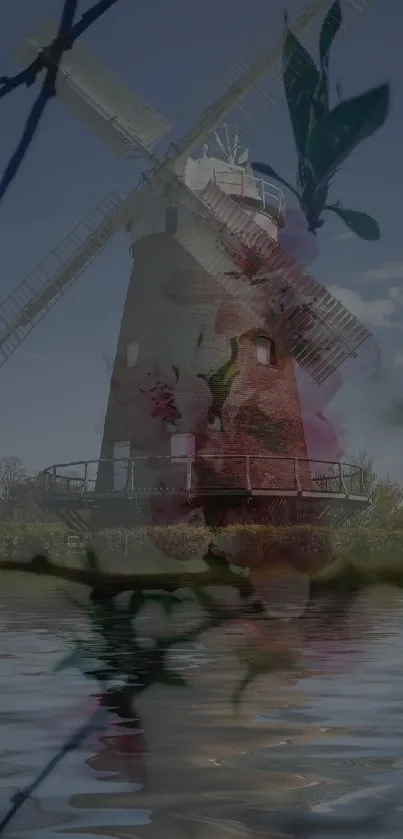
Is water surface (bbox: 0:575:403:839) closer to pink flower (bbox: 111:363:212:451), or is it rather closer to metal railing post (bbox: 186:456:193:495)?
metal railing post (bbox: 186:456:193:495)

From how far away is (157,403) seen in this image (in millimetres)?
33062

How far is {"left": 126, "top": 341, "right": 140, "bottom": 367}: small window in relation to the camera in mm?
33281

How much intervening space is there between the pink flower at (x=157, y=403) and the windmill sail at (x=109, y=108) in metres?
6.17

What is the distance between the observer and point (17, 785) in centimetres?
423

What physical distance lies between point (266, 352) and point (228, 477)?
164 inches

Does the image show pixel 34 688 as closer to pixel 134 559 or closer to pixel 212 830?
pixel 212 830

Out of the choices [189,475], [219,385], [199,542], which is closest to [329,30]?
[199,542]

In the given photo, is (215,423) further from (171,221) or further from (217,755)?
(217,755)

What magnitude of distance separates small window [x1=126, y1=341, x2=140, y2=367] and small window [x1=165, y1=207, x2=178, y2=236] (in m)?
3.35

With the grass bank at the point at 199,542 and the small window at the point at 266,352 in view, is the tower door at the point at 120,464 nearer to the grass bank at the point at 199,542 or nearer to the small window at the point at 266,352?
the grass bank at the point at 199,542

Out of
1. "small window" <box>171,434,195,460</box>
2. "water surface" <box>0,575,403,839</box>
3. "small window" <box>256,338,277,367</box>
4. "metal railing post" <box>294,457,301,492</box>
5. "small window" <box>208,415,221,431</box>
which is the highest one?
"small window" <box>256,338,277,367</box>

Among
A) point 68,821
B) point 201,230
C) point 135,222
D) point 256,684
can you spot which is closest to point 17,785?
point 68,821

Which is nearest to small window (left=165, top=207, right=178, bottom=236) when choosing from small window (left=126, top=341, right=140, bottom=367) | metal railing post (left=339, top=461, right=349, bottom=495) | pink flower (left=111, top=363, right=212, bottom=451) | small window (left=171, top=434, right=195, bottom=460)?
small window (left=126, top=341, right=140, bottom=367)

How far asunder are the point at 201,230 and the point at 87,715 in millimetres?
25839
